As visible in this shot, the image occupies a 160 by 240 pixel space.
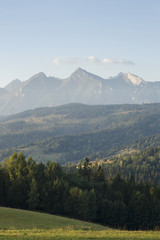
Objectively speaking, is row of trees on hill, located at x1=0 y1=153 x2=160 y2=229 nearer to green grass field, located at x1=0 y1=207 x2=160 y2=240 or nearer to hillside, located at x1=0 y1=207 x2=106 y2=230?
hillside, located at x1=0 y1=207 x2=106 y2=230

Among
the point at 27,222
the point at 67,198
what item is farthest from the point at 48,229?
the point at 67,198

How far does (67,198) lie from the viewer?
290 feet

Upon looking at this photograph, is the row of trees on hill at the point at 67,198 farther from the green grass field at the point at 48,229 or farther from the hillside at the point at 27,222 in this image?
the green grass field at the point at 48,229

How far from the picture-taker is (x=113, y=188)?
108 metres

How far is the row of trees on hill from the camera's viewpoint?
3378 inches

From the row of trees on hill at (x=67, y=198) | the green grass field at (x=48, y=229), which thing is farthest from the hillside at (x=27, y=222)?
the row of trees on hill at (x=67, y=198)

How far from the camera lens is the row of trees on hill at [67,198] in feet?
282

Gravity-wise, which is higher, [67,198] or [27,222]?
[27,222]

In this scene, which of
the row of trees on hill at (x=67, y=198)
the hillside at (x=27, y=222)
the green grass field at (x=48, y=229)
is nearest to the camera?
the green grass field at (x=48, y=229)

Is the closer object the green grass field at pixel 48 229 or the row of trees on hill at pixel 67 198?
the green grass field at pixel 48 229

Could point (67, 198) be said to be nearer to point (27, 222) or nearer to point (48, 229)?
point (27, 222)

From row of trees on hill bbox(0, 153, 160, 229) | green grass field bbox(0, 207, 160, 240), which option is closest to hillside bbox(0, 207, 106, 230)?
green grass field bbox(0, 207, 160, 240)

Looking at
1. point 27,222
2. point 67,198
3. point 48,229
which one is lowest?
point 67,198

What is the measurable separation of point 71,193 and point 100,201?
1056 centimetres
